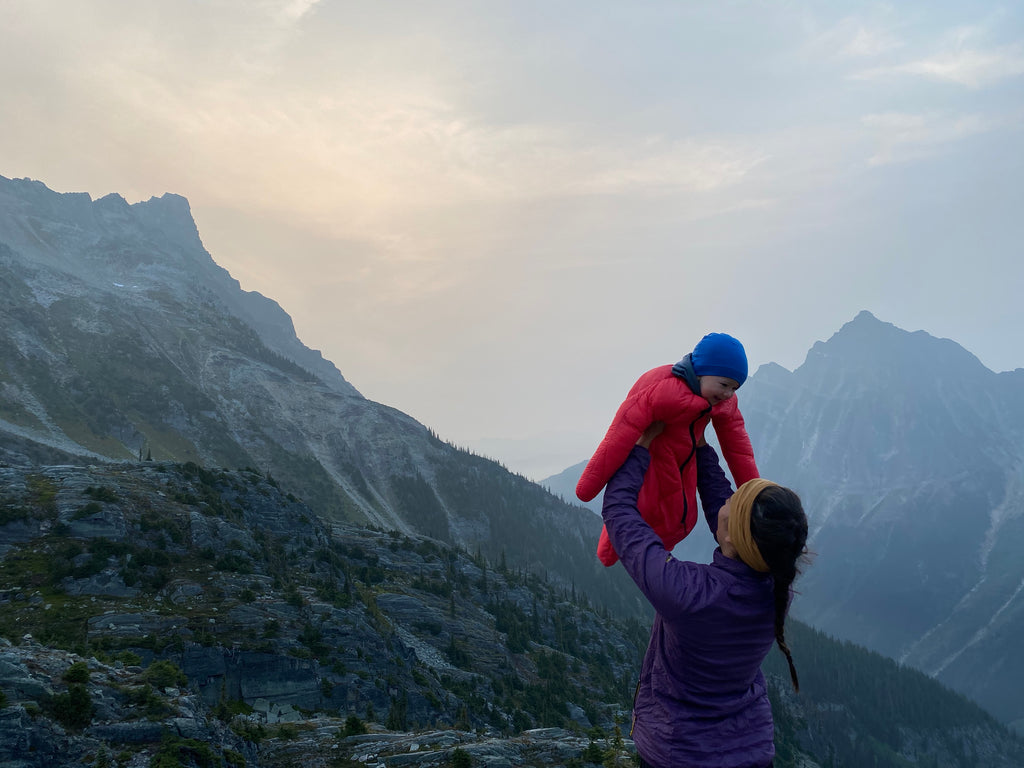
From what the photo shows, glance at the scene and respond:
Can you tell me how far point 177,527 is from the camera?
4800 cm

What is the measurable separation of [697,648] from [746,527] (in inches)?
41.7

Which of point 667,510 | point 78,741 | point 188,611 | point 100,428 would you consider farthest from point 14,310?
point 667,510

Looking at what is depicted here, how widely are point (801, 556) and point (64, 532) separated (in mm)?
49804

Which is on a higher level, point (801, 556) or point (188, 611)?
point (801, 556)

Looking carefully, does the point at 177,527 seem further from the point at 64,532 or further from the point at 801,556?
the point at 801,556

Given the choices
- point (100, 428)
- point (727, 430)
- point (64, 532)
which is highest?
point (100, 428)

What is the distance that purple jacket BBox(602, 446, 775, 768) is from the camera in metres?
4.75

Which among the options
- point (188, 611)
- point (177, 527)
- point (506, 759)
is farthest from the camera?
point (177, 527)

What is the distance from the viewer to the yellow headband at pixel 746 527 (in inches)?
184

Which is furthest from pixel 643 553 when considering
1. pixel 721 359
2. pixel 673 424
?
pixel 721 359

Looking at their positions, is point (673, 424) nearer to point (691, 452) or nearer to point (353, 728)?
point (691, 452)

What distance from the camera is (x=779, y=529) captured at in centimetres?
456

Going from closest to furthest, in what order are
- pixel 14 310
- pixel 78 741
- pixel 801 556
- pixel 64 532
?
pixel 801 556 → pixel 78 741 → pixel 64 532 → pixel 14 310

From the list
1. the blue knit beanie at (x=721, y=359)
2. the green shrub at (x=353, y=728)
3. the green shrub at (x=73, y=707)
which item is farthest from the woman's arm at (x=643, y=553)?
the green shrub at (x=353, y=728)
